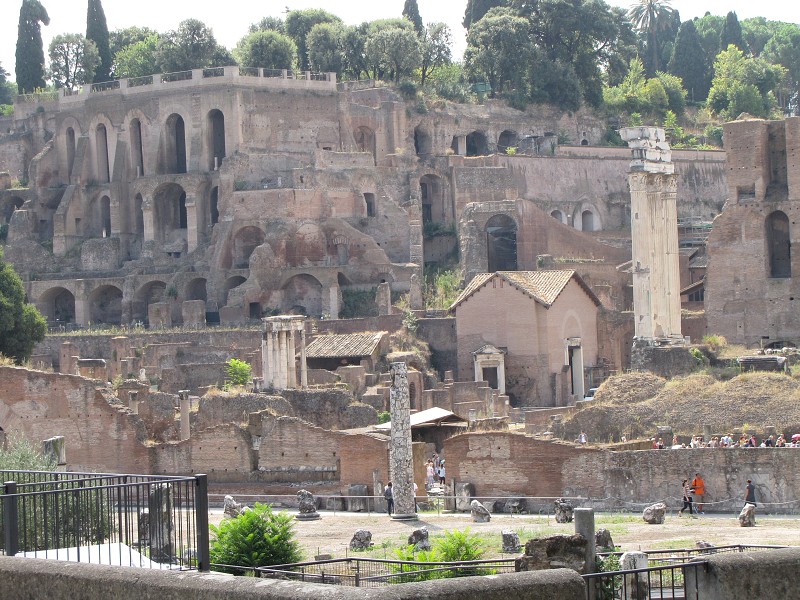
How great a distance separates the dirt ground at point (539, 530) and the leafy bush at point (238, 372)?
60.6 feet

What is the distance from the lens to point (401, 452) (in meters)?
34.4

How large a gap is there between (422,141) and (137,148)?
12.7m

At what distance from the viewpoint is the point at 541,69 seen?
258ft

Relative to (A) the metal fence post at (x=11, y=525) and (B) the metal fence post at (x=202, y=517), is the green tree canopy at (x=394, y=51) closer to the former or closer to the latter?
(A) the metal fence post at (x=11, y=525)

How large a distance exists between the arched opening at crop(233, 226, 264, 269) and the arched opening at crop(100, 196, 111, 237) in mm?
8721

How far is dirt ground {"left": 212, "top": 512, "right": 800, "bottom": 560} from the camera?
26141mm

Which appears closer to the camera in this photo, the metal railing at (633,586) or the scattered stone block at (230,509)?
the metal railing at (633,586)

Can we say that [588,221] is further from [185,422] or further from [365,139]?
[185,422]

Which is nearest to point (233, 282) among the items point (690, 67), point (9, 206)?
point (9, 206)

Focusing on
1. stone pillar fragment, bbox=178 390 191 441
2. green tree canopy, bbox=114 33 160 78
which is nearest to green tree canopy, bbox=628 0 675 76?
green tree canopy, bbox=114 33 160 78

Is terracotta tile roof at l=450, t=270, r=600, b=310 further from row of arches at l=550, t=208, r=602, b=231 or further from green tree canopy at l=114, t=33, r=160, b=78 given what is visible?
green tree canopy at l=114, t=33, r=160, b=78

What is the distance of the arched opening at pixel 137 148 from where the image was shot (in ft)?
243

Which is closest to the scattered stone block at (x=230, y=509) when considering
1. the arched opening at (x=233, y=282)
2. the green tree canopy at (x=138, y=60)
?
the arched opening at (x=233, y=282)

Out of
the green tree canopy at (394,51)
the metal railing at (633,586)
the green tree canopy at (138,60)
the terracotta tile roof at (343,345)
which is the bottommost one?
the metal railing at (633,586)
